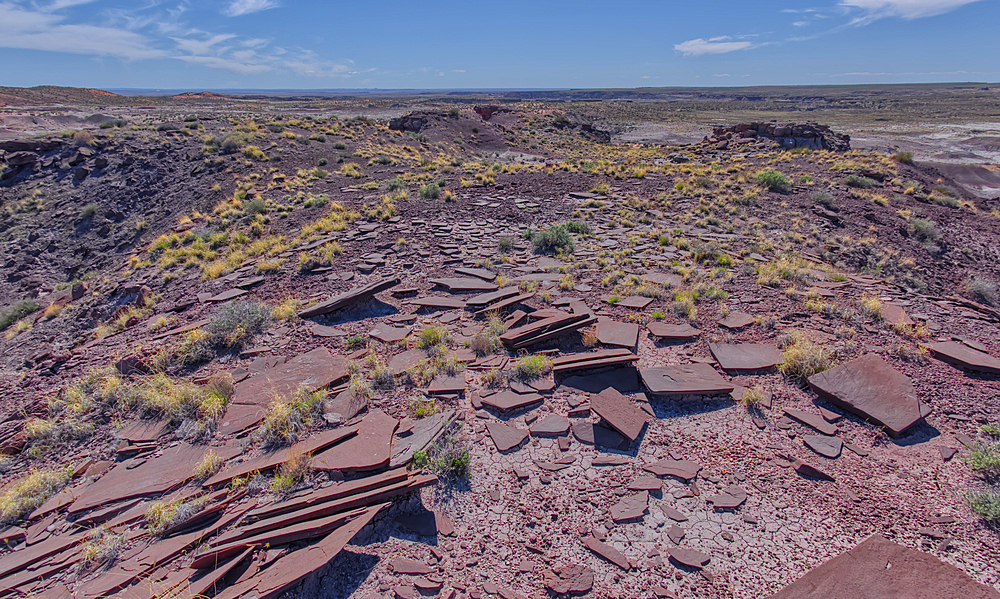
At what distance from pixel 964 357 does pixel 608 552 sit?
5.45 m

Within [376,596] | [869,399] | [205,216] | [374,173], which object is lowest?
[376,596]

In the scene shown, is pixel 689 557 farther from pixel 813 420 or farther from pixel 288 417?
pixel 288 417

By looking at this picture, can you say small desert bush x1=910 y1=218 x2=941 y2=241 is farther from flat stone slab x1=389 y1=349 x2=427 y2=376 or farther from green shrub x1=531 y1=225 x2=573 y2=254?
flat stone slab x1=389 y1=349 x2=427 y2=376

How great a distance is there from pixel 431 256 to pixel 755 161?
2200cm

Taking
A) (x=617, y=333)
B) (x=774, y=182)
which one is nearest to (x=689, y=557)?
(x=617, y=333)

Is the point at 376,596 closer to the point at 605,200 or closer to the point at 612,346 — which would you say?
the point at 612,346

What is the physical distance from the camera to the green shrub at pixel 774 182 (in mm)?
15569

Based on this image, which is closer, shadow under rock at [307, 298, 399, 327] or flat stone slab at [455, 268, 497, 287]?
shadow under rock at [307, 298, 399, 327]

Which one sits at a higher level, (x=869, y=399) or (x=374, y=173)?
(x=374, y=173)

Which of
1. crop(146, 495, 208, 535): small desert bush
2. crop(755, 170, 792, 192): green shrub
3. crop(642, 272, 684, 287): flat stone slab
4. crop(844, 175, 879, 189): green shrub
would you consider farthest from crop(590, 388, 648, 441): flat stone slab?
crop(844, 175, 879, 189): green shrub

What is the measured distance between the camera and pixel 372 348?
5.98 meters

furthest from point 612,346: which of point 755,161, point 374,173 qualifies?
point 755,161

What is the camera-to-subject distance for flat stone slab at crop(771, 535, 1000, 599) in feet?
8.57

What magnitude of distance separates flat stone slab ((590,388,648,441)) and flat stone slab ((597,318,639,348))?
1.12 meters
